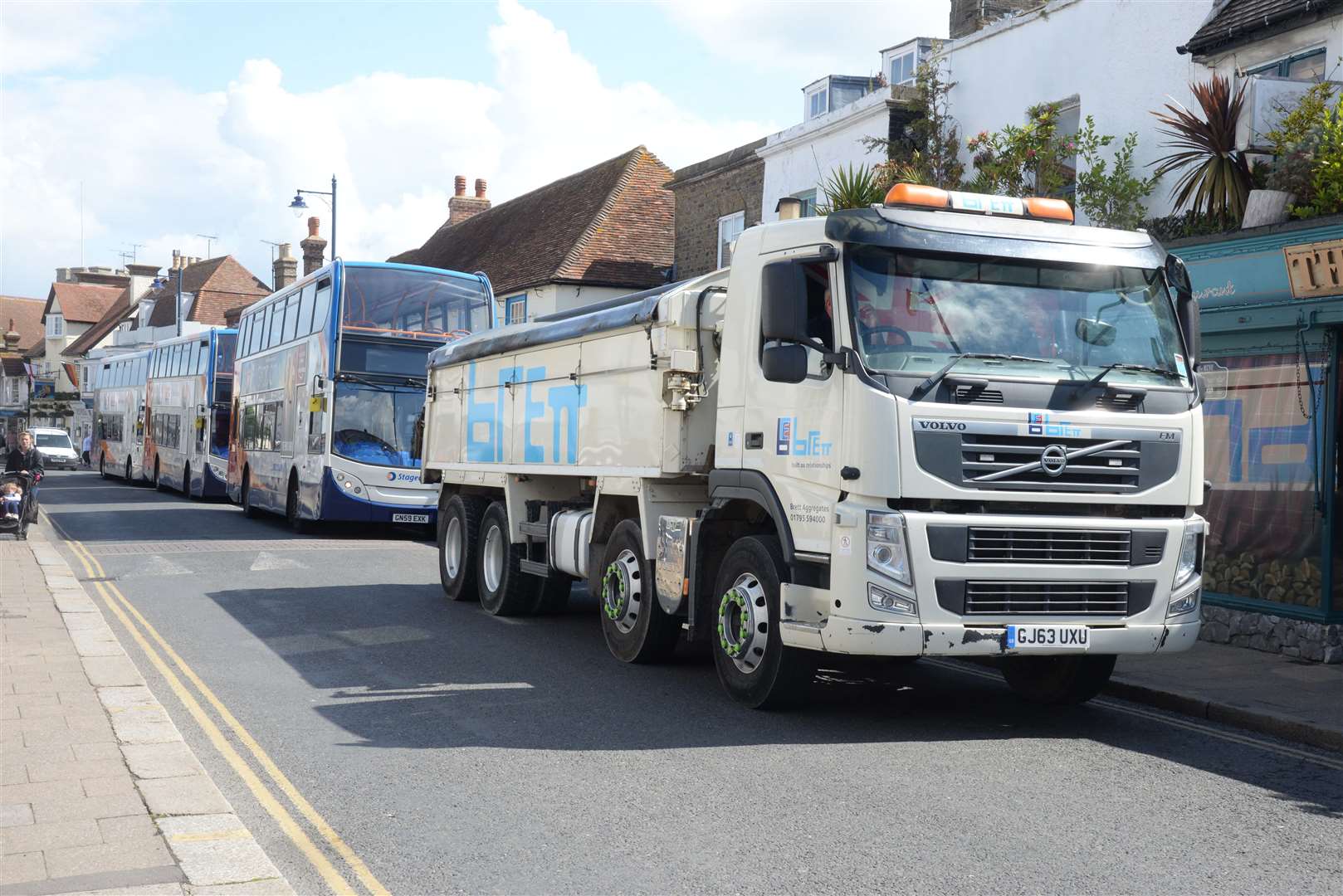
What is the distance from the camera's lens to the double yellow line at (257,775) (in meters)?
5.34

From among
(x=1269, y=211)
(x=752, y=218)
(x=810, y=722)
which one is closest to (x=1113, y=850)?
(x=810, y=722)

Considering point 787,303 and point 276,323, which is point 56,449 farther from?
point 787,303

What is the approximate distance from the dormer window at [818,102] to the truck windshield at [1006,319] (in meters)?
17.2

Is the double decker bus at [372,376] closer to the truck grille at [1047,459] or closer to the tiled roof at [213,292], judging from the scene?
the truck grille at [1047,459]

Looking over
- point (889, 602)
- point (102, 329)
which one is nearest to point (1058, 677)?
point (889, 602)

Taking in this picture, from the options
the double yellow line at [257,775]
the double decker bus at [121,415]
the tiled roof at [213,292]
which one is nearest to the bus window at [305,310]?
the double yellow line at [257,775]

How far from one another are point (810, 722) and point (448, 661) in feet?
11.1

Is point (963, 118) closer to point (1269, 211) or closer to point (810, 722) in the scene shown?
point (1269, 211)

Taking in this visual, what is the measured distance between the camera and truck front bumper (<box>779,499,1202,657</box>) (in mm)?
7500

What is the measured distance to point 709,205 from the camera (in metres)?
28.4

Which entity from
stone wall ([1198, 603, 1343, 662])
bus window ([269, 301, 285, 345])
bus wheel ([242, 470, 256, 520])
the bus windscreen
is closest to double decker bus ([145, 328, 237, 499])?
bus wheel ([242, 470, 256, 520])

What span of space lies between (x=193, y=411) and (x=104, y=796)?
30812mm

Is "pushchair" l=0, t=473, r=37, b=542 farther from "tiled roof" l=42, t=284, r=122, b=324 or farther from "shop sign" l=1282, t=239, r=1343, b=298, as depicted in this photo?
"tiled roof" l=42, t=284, r=122, b=324

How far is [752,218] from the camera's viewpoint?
26500 millimetres
